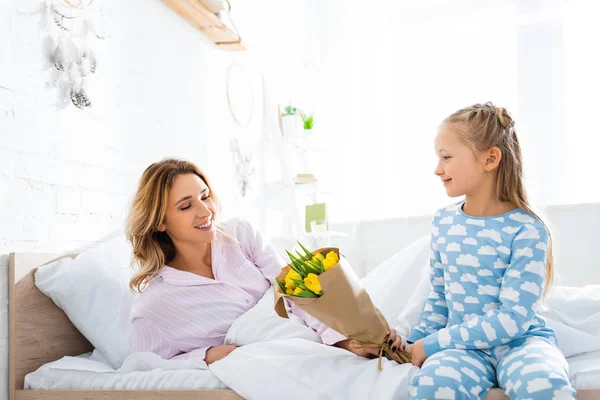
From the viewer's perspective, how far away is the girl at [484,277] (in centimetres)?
125

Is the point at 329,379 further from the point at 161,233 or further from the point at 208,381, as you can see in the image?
the point at 161,233

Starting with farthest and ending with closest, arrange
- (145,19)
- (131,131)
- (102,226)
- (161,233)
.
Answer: (145,19) → (131,131) → (102,226) → (161,233)

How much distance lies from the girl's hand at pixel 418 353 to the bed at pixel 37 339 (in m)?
0.38

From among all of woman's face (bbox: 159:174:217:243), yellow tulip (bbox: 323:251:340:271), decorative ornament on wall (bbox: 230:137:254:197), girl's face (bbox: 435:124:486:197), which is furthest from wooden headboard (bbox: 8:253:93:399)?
decorative ornament on wall (bbox: 230:137:254:197)

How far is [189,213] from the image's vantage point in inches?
67.9

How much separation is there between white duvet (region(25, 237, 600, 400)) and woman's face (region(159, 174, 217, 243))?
0.83 feet

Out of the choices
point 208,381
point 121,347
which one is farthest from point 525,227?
point 121,347

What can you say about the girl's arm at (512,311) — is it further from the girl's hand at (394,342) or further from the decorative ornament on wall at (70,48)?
the decorative ornament on wall at (70,48)

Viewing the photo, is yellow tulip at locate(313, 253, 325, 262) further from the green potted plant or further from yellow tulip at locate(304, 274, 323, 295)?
the green potted plant

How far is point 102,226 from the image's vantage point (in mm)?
2018

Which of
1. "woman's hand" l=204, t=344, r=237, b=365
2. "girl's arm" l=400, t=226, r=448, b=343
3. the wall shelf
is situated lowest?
"woman's hand" l=204, t=344, r=237, b=365

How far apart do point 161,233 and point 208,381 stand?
54 centimetres

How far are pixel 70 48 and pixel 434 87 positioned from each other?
2.44 metres

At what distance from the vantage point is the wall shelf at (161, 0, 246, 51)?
8.57ft
